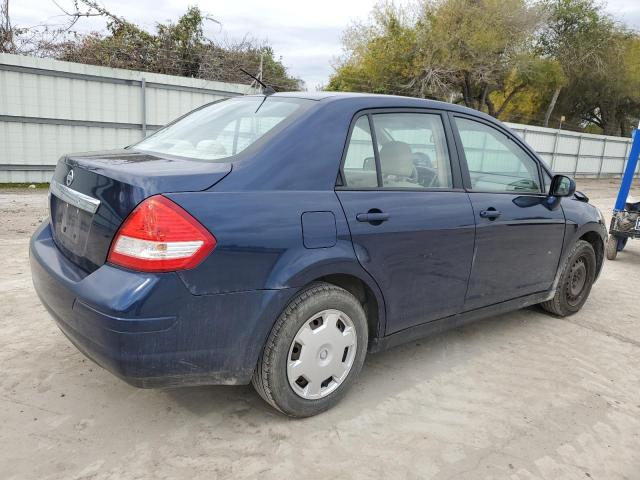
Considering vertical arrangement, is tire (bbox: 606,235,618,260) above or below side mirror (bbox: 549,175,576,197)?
below

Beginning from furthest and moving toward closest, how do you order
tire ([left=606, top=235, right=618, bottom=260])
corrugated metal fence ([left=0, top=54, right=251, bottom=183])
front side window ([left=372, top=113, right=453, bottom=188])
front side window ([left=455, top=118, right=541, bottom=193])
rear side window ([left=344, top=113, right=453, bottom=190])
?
1. corrugated metal fence ([left=0, top=54, right=251, bottom=183])
2. tire ([left=606, top=235, right=618, bottom=260])
3. front side window ([left=455, top=118, right=541, bottom=193])
4. front side window ([left=372, top=113, right=453, bottom=188])
5. rear side window ([left=344, top=113, right=453, bottom=190])

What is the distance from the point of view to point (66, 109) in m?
10.6

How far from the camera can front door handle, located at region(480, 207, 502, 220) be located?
3.42 meters

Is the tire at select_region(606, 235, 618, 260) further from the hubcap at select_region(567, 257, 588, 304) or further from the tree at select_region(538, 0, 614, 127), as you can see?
the tree at select_region(538, 0, 614, 127)

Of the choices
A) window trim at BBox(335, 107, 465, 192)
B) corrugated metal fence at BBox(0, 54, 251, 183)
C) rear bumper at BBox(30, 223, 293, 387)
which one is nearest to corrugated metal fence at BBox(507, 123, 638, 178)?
corrugated metal fence at BBox(0, 54, 251, 183)

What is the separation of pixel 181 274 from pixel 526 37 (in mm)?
27806

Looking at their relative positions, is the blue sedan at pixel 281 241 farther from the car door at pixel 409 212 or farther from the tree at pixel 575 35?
the tree at pixel 575 35

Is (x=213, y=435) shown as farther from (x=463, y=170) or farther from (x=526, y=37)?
(x=526, y=37)

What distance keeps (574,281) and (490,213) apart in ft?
5.58

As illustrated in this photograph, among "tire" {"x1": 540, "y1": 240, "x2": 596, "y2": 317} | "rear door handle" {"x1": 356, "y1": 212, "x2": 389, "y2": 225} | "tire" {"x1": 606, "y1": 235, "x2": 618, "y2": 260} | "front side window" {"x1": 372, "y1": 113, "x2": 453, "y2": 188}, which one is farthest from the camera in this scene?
"tire" {"x1": 606, "y1": 235, "x2": 618, "y2": 260}

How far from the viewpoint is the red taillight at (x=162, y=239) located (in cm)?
217

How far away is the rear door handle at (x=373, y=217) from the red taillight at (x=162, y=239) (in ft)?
2.77

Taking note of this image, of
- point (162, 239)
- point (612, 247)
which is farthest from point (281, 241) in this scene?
point (612, 247)

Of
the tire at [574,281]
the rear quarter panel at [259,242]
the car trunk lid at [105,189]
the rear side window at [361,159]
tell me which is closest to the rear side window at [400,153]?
the rear side window at [361,159]
